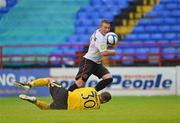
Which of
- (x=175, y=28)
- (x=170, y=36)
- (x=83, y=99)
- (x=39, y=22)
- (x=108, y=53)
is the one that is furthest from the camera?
(x=39, y=22)

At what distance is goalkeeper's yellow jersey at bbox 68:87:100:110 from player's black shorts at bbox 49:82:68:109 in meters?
0.10

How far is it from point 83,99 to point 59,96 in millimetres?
484

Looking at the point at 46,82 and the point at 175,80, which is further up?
the point at 46,82

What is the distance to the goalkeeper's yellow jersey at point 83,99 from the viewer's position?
1208 centimetres

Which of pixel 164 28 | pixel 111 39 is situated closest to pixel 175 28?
pixel 164 28

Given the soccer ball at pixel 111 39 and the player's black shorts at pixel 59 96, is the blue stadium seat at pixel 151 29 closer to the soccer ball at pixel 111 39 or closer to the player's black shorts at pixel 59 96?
the soccer ball at pixel 111 39

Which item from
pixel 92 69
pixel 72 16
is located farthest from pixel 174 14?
pixel 92 69

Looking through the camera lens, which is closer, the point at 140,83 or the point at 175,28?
the point at 140,83

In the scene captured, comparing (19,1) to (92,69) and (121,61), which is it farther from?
(92,69)

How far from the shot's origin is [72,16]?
27.1m

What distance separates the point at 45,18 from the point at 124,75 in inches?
294

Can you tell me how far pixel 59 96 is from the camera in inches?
480

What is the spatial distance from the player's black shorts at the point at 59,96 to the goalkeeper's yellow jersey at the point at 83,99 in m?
0.10

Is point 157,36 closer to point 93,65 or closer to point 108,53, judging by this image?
point 93,65
